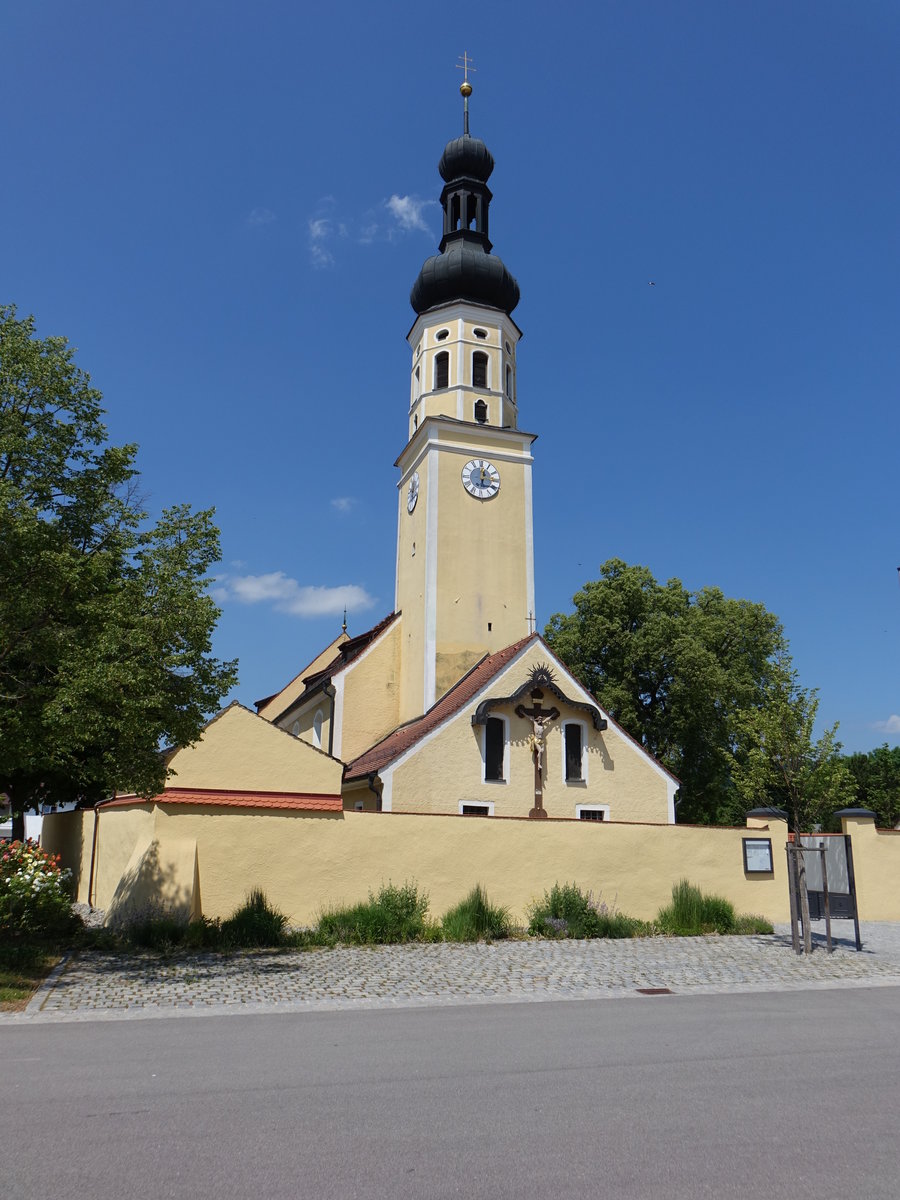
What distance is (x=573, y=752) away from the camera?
2531 centimetres

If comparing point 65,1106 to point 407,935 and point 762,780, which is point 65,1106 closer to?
point 407,935

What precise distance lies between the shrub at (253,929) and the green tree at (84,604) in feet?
11.1

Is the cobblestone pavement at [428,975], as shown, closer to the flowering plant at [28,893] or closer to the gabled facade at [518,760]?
the flowering plant at [28,893]

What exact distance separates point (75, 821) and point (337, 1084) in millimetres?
20102

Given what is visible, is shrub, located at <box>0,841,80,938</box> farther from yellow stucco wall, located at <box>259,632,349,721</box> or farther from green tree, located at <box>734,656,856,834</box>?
yellow stucco wall, located at <box>259,632,349,721</box>

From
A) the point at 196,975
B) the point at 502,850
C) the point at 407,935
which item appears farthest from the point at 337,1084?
the point at 502,850

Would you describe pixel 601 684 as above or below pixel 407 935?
above

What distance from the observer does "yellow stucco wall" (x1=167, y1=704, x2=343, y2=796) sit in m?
18.4

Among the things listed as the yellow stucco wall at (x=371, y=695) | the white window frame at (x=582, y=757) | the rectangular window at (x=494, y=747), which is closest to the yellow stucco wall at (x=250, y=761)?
the rectangular window at (x=494, y=747)

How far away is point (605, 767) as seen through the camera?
83.2 feet

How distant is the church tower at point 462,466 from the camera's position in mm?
28297

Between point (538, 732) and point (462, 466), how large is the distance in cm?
937

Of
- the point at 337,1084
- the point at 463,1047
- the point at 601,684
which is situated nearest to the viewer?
the point at 337,1084

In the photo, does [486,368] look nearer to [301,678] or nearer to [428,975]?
[301,678]
